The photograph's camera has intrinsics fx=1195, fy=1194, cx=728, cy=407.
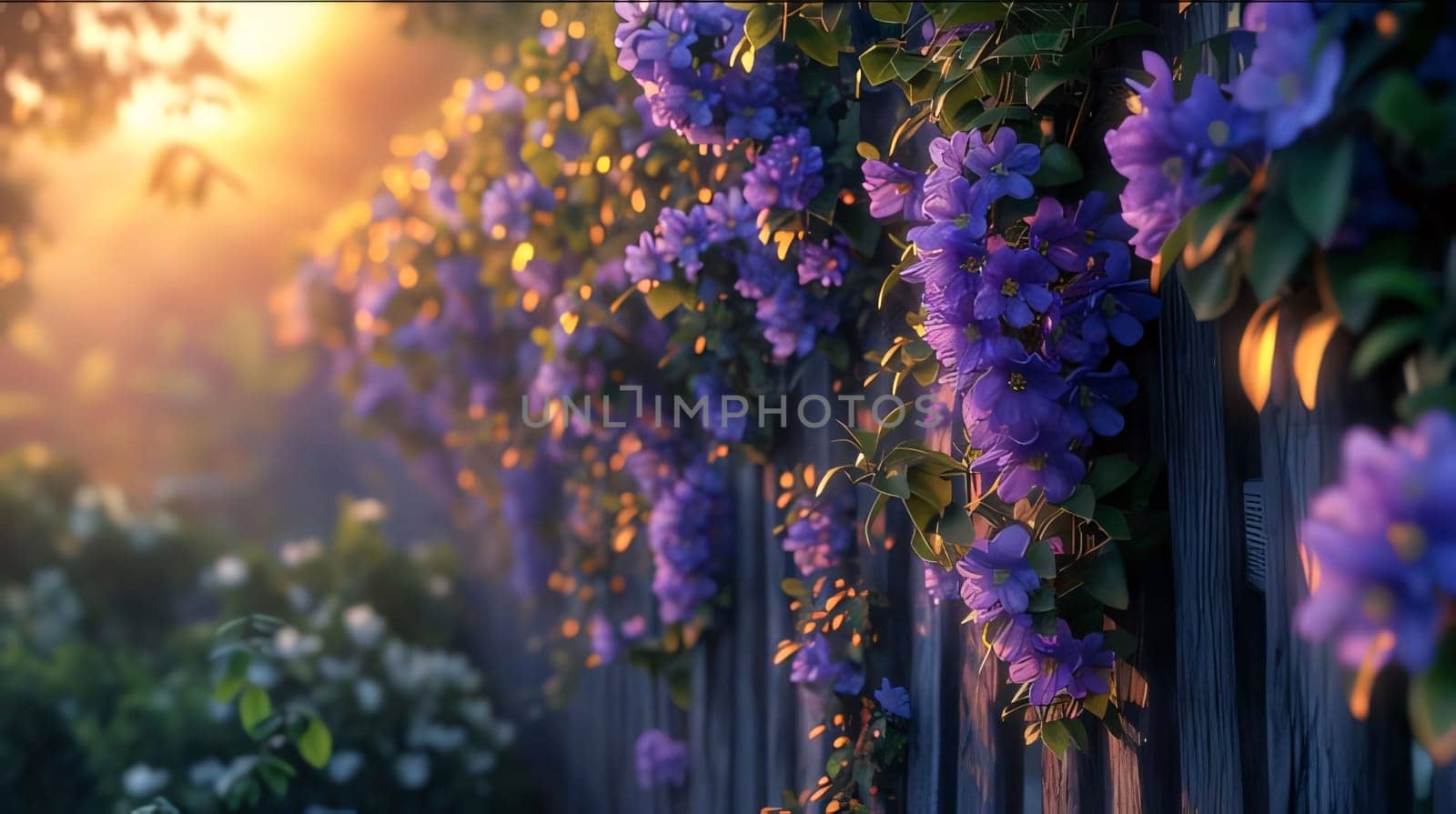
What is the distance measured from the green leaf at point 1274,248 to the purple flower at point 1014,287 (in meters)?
0.39

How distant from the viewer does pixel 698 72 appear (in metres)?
1.91

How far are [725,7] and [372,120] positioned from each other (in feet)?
20.3

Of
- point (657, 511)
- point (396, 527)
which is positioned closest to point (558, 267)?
point (657, 511)

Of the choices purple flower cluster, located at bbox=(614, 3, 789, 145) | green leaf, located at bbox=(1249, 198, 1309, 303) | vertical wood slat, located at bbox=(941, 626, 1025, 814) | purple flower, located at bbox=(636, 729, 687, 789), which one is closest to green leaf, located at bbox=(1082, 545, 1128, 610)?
vertical wood slat, located at bbox=(941, 626, 1025, 814)

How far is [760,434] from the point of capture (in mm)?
2232

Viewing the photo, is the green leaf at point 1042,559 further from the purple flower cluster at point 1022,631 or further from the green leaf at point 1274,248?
the green leaf at point 1274,248

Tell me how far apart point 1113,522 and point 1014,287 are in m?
0.28

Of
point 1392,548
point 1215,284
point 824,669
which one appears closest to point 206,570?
point 824,669

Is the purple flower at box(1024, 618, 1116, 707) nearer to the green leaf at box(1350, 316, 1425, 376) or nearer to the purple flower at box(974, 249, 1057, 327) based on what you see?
the purple flower at box(974, 249, 1057, 327)

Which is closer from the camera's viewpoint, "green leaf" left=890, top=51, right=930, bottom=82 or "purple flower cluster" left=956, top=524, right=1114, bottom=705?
"purple flower cluster" left=956, top=524, right=1114, bottom=705

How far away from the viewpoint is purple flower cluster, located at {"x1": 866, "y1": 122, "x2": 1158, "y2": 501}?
1317mm

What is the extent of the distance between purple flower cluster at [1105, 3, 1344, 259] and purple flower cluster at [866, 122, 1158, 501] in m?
0.25

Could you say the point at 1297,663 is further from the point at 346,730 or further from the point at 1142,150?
the point at 346,730

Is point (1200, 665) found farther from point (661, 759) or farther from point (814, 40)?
point (661, 759)
